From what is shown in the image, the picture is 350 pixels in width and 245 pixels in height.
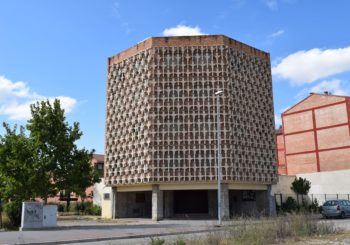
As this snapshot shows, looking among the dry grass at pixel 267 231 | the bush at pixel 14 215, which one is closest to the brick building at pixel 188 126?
the bush at pixel 14 215

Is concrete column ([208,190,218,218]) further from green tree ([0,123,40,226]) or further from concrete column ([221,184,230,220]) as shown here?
green tree ([0,123,40,226])

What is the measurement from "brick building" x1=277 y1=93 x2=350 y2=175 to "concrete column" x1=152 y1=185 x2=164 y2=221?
85.8ft

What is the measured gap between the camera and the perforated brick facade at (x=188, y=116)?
3816 cm

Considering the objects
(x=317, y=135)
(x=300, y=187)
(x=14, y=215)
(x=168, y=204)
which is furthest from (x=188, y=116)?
(x=317, y=135)

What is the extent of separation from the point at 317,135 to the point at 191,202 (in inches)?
909

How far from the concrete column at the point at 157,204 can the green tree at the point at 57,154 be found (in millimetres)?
7828

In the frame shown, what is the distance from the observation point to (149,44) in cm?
4097

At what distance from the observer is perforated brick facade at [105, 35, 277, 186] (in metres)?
38.2

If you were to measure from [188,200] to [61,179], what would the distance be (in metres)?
15.8

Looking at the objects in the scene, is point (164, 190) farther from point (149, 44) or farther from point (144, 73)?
point (149, 44)

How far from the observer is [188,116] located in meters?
39.0

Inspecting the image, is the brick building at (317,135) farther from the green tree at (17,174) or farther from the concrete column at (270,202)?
the green tree at (17,174)

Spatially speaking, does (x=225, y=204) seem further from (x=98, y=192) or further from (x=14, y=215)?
(x=98, y=192)

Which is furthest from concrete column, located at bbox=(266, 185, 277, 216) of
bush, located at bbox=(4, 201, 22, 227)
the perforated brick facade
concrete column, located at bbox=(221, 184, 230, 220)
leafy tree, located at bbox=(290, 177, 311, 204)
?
bush, located at bbox=(4, 201, 22, 227)
